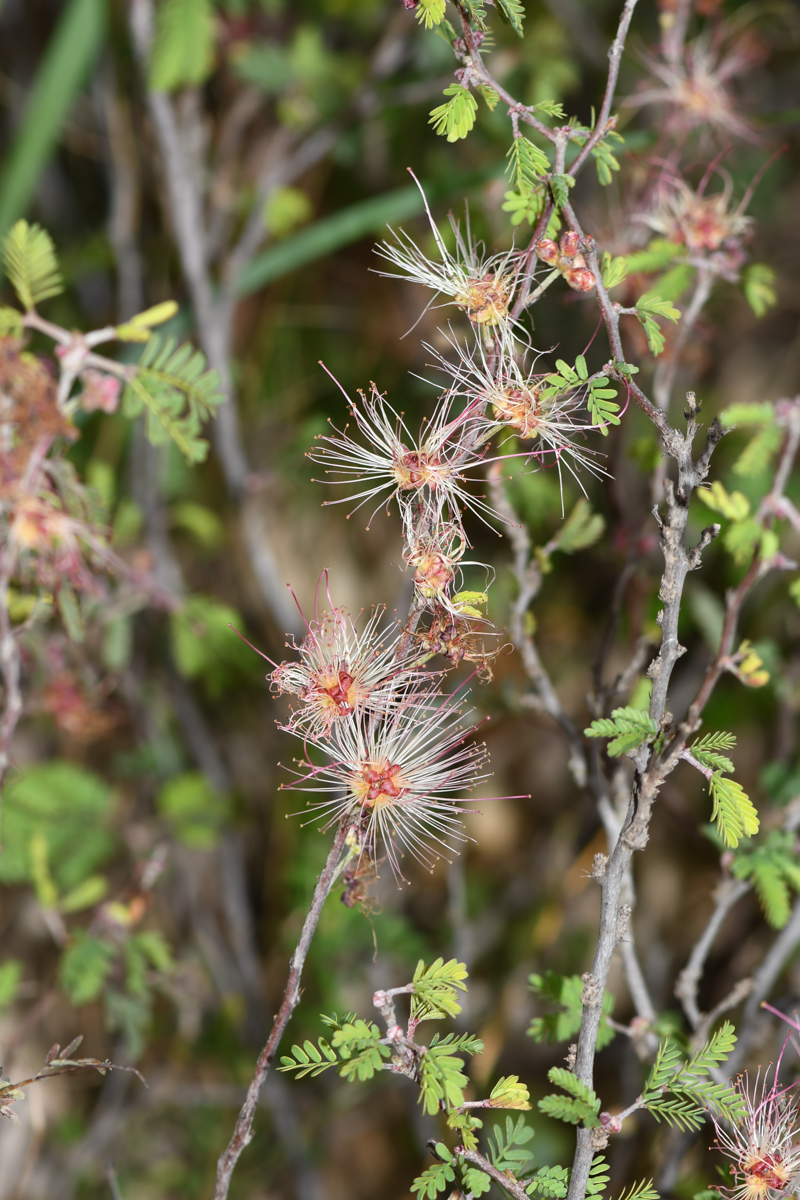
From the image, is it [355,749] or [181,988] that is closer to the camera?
[355,749]

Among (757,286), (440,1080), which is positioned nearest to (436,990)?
(440,1080)

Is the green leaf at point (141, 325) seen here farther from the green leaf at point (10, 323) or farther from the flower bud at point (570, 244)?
the flower bud at point (570, 244)

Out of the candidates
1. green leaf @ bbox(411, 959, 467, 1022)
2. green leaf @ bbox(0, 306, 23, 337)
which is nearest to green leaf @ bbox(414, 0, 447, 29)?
green leaf @ bbox(0, 306, 23, 337)

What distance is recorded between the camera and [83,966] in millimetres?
1115

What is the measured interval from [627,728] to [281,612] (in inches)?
34.5

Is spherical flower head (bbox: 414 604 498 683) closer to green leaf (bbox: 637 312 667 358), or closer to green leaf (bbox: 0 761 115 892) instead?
green leaf (bbox: 637 312 667 358)

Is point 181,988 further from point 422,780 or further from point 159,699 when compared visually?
point 422,780

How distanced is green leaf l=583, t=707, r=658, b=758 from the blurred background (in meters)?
0.34

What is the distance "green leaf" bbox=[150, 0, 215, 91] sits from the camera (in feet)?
4.14

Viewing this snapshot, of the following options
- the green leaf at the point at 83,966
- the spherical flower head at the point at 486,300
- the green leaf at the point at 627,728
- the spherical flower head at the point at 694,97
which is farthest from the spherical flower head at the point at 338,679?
the spherical flower head at the point at 694,97

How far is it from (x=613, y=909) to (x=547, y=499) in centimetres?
63

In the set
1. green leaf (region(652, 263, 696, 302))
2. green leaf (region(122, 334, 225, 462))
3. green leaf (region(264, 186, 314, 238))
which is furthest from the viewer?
green leaf (region(264, 186, 314, 238))

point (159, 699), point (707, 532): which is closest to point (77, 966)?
point (159, 699)

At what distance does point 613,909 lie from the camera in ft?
2.14
